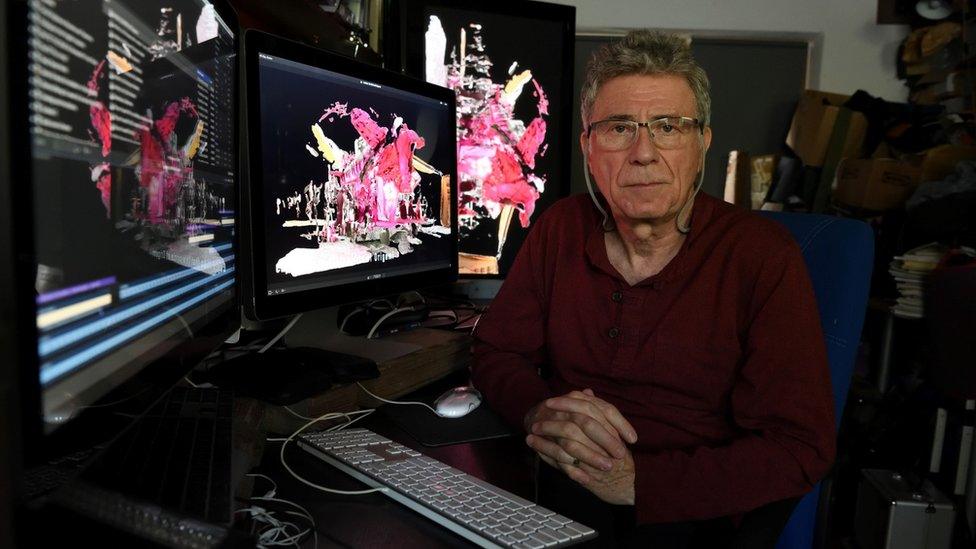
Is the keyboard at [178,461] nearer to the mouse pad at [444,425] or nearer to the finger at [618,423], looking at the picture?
the mouse pad at [444,425]

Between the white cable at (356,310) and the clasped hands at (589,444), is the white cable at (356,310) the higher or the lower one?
the higher one

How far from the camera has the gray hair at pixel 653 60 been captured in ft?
3.72

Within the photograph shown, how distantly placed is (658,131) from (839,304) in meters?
0.41

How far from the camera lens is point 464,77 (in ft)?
6.13

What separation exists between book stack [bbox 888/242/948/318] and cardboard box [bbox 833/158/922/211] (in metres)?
0.41

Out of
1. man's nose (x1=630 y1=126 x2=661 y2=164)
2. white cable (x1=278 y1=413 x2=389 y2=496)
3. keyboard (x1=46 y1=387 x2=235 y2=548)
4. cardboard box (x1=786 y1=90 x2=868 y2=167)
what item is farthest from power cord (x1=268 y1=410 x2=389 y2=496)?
cardboard box (x1=786 y1=90 x2=868 y2=167)

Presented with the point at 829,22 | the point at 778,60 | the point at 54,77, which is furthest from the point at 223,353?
the point at 829,22

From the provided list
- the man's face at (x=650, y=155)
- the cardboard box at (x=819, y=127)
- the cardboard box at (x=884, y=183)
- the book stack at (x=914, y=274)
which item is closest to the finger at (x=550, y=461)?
the man's face at (x=650, y=155)

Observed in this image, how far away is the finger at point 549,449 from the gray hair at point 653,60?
0.64 meters

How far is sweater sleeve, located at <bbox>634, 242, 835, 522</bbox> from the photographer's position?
0.91 meters

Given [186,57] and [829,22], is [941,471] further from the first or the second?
[186,57]

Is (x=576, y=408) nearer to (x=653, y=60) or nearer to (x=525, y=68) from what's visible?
(x=653, y=60)

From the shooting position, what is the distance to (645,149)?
1140mm

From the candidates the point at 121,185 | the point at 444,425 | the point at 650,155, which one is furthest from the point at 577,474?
the point at 121,185
